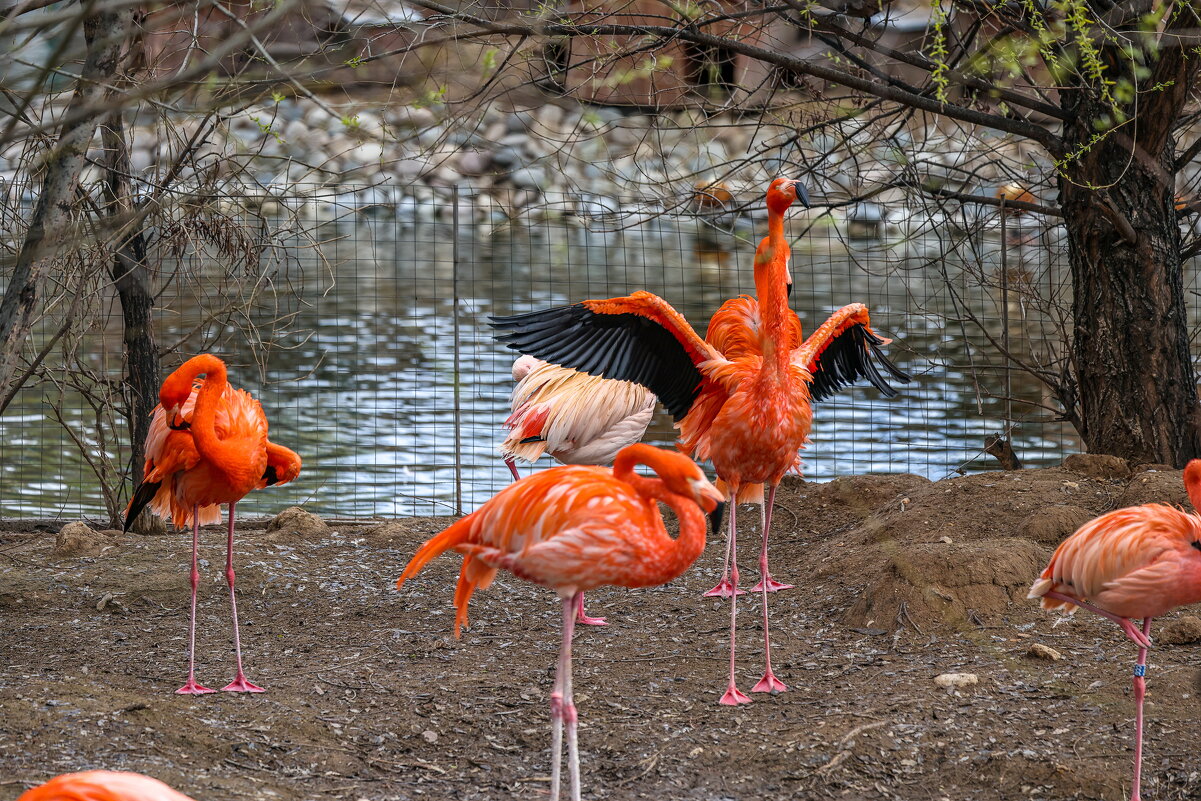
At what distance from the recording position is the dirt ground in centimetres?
352

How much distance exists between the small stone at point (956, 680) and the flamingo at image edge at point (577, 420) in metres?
2.36

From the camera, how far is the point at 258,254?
5949 mm

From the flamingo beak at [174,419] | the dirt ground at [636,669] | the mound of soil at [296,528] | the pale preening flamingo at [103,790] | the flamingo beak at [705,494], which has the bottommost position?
the dirt ground at [636,669]

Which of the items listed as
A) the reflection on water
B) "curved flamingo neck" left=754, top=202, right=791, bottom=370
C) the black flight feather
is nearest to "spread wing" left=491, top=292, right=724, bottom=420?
the black flight feather

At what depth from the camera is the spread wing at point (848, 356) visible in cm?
503

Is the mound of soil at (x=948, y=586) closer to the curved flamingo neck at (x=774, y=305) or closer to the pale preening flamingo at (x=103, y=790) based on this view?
the curved flamingo neck at (x=774, y=305)

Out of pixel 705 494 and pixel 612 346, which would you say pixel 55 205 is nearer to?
pixel 705 494

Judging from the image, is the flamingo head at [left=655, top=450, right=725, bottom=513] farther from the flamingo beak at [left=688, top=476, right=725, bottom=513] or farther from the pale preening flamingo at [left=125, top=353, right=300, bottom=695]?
the pale preening flamingo at [left=125, top=353, right=300, bottom=695]

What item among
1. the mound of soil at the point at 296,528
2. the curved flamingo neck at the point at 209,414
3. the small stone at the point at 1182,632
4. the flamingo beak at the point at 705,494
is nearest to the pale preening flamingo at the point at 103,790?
the flamingo beak at the point at 705,494

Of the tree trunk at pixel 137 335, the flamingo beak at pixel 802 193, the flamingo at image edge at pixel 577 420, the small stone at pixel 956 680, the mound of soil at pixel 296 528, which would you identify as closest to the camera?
the small stone at pixel 956 680

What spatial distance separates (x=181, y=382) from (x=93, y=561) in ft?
6.75

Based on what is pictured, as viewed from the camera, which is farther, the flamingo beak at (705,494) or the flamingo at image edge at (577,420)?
the flamingo at image edge at (577,420)

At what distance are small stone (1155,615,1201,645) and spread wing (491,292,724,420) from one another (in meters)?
2.05

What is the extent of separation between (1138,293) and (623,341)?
2896mm
